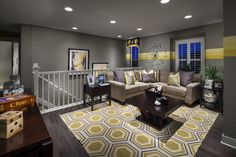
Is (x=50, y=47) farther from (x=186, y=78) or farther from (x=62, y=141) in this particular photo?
(x=186, y=78)

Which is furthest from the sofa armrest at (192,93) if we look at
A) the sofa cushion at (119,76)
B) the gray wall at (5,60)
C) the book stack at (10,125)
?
the gray wall at (5,60)

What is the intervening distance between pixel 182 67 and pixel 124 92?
243 cm

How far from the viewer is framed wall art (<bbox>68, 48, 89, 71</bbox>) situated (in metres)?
4.75

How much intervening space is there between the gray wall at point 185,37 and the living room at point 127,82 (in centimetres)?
2

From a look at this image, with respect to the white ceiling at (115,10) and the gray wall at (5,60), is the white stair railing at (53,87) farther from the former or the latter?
the gray wall at (5,60)

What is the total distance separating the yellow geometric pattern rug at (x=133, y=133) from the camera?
1.85m

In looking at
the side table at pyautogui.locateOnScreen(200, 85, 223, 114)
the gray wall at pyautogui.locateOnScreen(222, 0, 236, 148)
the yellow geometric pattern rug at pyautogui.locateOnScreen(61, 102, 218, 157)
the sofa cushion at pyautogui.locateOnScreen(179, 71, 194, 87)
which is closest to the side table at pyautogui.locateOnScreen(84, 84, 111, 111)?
the yellow geometric pattern rug at pyautogui.locateOnScreen(61, 102, 218, 157)

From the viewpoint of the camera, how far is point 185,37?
446 cm

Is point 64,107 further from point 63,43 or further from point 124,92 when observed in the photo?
point 63,43

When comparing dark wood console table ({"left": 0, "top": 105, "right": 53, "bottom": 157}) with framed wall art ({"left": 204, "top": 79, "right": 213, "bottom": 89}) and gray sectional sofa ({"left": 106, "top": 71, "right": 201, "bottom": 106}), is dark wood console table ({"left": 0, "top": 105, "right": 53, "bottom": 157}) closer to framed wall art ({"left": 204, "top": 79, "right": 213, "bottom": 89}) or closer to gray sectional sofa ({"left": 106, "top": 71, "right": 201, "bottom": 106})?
gray sectional sofa ({"left": 106, "top": 71, "right": 201, "bottom": 106})

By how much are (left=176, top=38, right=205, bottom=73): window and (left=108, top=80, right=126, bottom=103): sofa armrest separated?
8.09 feet

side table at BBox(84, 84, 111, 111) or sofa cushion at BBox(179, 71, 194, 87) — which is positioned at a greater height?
sofa cushion at BBox(179, 71, 194, 87)

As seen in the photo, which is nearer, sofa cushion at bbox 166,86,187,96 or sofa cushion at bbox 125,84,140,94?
sofa cushion at bbox 166,86,187,96

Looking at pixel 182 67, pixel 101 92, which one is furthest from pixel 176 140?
pixel 182 67
